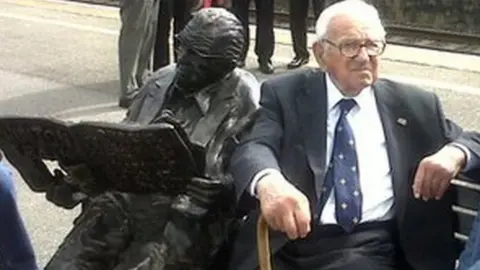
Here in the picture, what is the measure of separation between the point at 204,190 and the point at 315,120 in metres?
0.47

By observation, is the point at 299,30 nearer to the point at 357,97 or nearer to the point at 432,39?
the point at 432,39

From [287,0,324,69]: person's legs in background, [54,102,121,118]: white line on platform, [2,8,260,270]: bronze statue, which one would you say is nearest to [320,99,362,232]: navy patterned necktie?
[2,8,260,270]: bronze statue

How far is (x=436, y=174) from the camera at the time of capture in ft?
12.5

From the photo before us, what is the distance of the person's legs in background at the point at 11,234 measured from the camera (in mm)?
4934

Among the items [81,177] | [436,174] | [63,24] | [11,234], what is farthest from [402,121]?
[63,24]

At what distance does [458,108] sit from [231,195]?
5875 mm

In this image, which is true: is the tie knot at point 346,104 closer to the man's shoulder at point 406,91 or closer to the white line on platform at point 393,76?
the man's shoulder at point 406,91

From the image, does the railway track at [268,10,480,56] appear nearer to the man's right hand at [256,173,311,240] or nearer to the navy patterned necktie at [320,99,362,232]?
the navy patterned necktie at [320,99,362,232]

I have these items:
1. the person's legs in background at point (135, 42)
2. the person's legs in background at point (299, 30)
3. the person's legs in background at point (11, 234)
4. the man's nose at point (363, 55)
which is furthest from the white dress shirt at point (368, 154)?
the person's legs in background at point (299, 30)

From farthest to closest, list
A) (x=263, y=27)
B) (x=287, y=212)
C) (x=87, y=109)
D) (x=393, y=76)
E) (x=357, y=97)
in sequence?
(x=263, y=27)
(x=393, y=76)
(x=87, y=109)
(x=357, y=97)
(x=287, y=212)

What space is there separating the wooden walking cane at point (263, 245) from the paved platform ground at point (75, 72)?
125 inches

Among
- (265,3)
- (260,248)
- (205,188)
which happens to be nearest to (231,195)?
(205,188)

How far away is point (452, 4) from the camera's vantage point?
15820 millimetres

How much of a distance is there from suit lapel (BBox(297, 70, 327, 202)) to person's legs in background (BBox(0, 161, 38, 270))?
4.51ft
